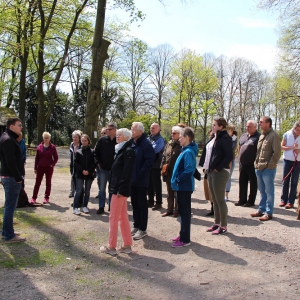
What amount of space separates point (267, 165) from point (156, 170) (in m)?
2.60

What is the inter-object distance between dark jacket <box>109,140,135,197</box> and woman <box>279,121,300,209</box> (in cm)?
458

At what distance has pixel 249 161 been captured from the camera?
7.68 metres

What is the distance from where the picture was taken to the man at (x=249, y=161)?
7648 mm

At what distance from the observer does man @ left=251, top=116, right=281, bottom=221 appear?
6594 millimetres

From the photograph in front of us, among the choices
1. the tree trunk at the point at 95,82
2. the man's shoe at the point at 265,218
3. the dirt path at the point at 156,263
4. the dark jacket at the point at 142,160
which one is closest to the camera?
the dirt path at the point at 156,263

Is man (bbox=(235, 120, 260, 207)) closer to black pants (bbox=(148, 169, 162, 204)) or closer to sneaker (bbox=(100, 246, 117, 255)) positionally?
black pants (bbox=(148, 169, 162, 204))

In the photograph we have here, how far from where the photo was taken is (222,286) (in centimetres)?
385

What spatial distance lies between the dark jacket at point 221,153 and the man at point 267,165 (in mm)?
1414

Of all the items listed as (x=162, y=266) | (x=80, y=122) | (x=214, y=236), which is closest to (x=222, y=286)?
(x=162, y=266)

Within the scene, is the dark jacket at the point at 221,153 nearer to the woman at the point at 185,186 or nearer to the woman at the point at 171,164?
the woman at the point at 185,186

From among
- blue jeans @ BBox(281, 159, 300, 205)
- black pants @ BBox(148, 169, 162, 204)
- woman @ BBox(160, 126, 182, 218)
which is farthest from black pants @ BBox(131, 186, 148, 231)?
blue jeans @ BBox(281, 159, 300, 205)

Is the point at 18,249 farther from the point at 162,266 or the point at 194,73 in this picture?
the point at 194,73

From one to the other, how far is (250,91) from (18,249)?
5078 centimetres

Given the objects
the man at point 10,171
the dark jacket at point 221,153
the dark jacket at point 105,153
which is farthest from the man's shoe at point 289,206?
the man at point 10,171
